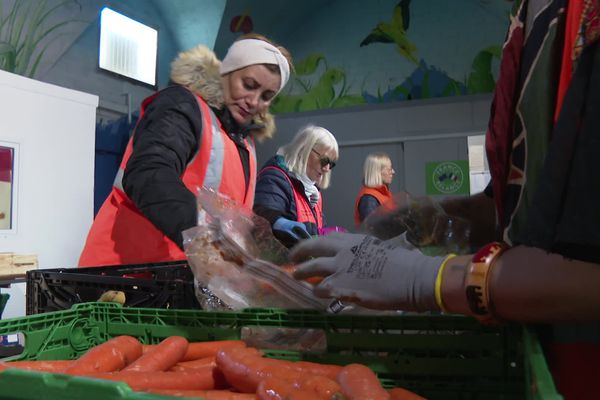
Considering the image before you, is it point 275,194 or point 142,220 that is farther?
point 275,194

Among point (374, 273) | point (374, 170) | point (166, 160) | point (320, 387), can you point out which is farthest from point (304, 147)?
Result: point (320, 387)

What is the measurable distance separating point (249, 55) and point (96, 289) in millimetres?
1141

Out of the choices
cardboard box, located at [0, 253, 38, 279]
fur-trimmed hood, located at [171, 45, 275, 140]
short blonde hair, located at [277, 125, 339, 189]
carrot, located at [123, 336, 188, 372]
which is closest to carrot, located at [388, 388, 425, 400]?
carrot, located at [123, 336, 188, 372]

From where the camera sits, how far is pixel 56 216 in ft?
11.7

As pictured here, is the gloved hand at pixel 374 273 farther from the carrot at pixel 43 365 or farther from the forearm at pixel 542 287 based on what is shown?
the carrot at pixel 43 365

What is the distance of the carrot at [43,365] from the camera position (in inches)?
32.2

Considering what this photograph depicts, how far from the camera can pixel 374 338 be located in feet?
2.73

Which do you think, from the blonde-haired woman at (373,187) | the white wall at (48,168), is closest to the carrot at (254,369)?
the white wall at (48,168)

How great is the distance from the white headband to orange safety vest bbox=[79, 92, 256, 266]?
24 cm

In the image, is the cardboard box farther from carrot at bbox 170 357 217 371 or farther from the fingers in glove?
the fingers in glove

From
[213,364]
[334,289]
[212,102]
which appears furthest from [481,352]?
[212,102]

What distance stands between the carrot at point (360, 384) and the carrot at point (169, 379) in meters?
0.22

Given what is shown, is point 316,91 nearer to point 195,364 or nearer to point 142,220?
point 142,220

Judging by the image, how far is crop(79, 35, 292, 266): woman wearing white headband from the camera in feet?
4.92
